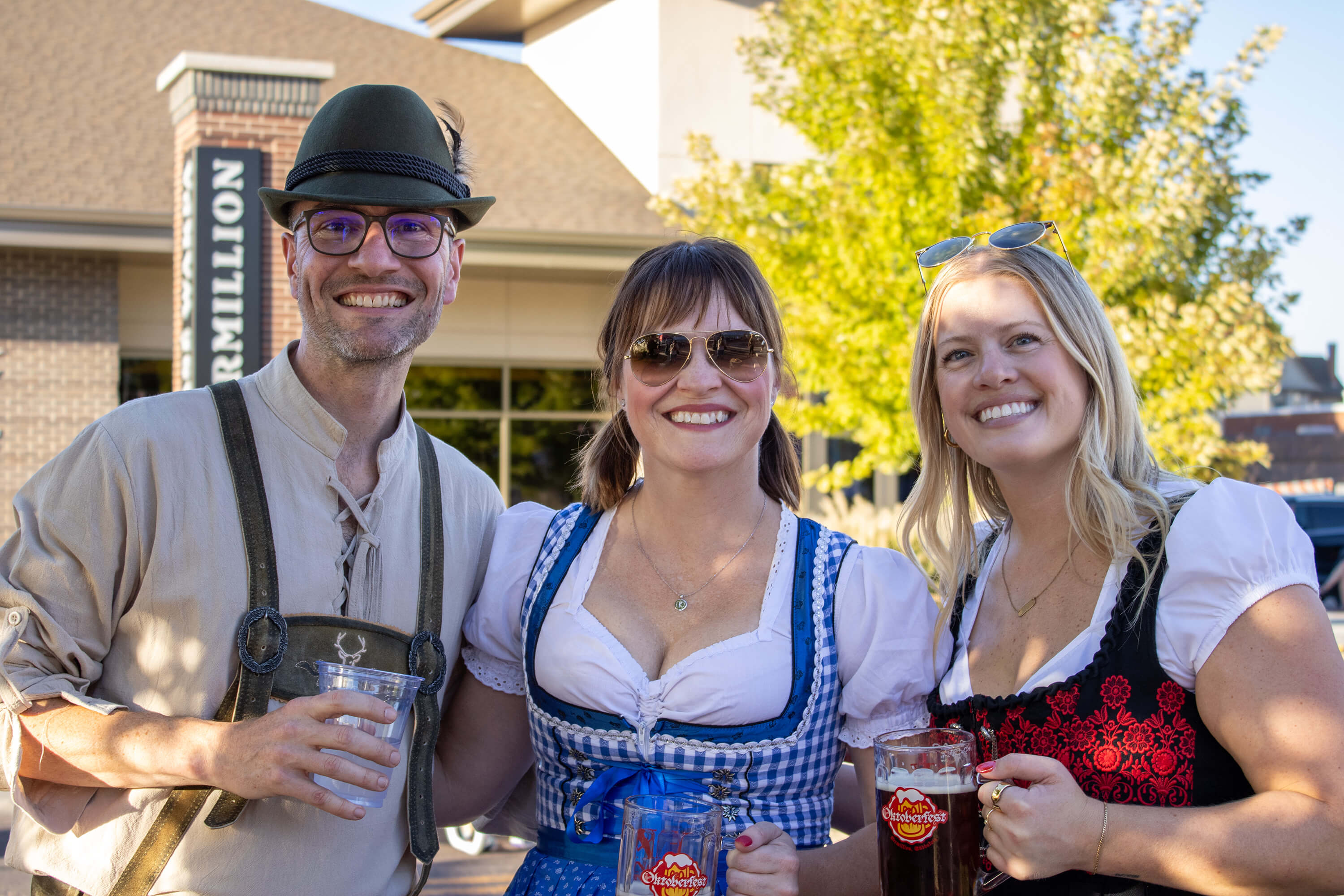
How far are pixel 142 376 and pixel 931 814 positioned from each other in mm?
11546

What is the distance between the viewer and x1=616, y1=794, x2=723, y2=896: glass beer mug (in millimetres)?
1625

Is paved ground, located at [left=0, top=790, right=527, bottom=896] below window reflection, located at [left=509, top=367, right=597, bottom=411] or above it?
below

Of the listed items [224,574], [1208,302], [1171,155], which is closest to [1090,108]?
[1171,155]

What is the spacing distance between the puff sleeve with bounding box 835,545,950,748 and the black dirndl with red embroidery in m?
0.23

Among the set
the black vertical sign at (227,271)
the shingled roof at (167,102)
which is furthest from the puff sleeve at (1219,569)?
the shingled roof at (167,102)

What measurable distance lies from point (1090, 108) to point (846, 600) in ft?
22.0

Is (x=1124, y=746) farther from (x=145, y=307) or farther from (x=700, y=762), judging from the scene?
(x=145, y=307)

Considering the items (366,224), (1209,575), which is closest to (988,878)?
(1209,575)

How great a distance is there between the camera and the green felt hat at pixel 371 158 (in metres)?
2.36

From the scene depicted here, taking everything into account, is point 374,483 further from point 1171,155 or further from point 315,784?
point 1171,155

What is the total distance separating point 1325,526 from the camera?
53.2 ft

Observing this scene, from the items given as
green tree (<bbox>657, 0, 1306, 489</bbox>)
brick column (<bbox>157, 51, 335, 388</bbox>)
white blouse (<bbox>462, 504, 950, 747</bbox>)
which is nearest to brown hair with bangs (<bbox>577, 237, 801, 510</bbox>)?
white blouse (<bbox>462, 504, 950, 747</bbox>)

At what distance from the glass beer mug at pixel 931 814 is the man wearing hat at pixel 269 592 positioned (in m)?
0.84

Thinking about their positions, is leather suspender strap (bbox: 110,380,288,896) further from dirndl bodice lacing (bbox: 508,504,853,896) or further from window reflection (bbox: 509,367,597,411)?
window reflection (bbox: 509,367,597,411)
